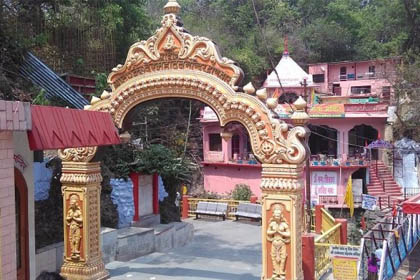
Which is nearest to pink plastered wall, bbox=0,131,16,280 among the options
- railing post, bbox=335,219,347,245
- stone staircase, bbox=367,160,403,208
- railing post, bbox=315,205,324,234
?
railing post, bbox=335,219,347,245

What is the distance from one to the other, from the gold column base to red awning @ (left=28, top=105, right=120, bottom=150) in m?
2.66

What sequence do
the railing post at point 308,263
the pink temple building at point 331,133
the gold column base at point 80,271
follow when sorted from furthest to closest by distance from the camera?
the pink temple building at point 331,133, the gold column base at point 80,271, the railing post at point 308,263

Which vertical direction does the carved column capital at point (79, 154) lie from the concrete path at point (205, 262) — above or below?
above

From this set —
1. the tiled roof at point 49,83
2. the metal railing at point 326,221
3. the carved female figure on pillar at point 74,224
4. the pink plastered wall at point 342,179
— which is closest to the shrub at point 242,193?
the pink plastered wall at point 342,179

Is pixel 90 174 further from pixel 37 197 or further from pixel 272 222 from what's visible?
pixel 272 222

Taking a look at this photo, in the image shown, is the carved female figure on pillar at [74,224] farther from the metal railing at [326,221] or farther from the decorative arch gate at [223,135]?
the metal railing at [326,221]

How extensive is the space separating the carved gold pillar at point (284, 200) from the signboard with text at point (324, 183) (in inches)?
743

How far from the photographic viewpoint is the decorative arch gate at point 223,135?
687cm

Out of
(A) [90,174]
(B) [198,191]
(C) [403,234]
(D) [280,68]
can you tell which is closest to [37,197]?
(A) [90,174]

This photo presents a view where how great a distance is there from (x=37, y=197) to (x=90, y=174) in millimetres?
2345

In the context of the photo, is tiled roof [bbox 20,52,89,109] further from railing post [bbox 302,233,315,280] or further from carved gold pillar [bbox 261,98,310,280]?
railing post [bbox 302,233,315,280]

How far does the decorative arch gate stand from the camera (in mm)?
6867

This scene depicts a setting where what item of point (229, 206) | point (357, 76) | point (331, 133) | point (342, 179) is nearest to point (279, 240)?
point (229, 206)

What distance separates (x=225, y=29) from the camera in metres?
40.6
